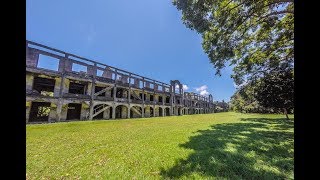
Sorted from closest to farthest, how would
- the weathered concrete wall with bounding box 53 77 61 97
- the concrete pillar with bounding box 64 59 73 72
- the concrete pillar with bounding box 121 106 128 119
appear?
the weathered concrete wall with bounding box 53 77 61 97 → the concrete pillar with bounding box 64 59 73 72 → the concrete pillar with bounding box 121 106 128 119

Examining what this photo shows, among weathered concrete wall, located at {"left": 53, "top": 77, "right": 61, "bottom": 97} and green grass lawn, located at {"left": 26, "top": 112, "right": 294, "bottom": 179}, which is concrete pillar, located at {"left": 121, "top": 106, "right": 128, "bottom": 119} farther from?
green grass lawn, located at {"left": 26, "top": 112, "right": 294, "bottom": 179}

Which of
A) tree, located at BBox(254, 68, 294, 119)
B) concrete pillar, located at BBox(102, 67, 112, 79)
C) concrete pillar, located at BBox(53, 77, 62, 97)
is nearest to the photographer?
tree, located at BBox(254, 68, 294, 119)

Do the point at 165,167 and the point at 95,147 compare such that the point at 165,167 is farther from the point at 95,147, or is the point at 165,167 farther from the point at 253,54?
the point at 253,54

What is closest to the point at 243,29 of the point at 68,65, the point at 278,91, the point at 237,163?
the point at 237,163

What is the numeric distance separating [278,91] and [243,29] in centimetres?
1492

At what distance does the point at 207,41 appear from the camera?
42.2 ft

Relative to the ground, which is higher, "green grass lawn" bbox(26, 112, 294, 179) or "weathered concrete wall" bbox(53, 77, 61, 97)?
"weathered concrete wall" bbox(53, 77, 61, 97)

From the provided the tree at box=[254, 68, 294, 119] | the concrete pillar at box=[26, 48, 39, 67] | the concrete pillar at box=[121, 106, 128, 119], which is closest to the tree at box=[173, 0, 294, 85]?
the tree at box=[254, 68, 294, 119]

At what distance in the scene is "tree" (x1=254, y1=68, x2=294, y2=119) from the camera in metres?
21.7

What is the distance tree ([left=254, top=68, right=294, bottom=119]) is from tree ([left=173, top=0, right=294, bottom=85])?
20.9ft

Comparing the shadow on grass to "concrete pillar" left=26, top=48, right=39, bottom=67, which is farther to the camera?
"concrete pillar" left=26, top=48, right=39, bottom=67

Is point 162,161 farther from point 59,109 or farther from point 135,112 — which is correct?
point 135,112
